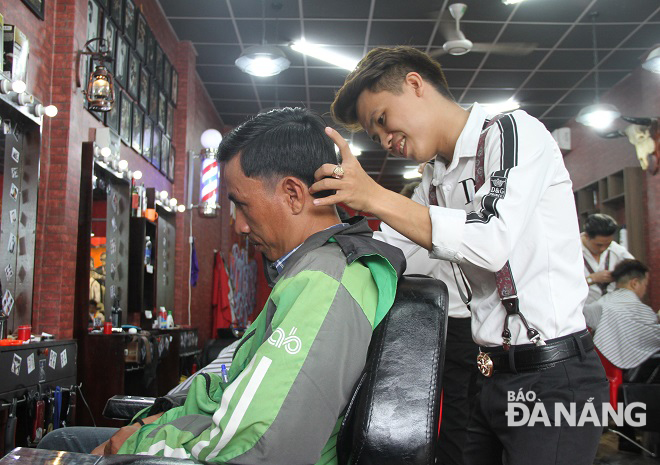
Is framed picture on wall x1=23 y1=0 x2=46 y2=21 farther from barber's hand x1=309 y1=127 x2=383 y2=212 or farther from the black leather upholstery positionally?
the black leather upholstery

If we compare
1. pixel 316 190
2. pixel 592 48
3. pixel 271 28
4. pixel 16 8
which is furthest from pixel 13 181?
pixel 592 48

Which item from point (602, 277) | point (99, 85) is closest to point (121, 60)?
point (99, 85)

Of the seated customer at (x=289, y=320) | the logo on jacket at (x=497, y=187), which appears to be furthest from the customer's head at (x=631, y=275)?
the seated customer at (x=289, y=320)

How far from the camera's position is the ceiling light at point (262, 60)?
5.94 metres

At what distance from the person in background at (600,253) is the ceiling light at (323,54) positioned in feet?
11.0

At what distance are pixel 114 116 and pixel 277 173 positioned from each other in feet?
14.2

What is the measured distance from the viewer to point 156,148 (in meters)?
6.62

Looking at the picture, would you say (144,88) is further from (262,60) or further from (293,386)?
(293,386)

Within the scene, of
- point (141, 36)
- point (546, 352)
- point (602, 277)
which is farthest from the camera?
point (141, 36)

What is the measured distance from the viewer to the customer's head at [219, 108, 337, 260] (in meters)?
1.37

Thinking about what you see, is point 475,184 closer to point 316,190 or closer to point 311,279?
point 316,190

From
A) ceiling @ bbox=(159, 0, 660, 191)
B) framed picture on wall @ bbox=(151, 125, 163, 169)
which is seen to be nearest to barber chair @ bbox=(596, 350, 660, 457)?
ceiling @ bbox=(159, 0, 660, 191)

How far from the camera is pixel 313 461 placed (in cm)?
103

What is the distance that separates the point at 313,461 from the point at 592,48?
7604 mm
